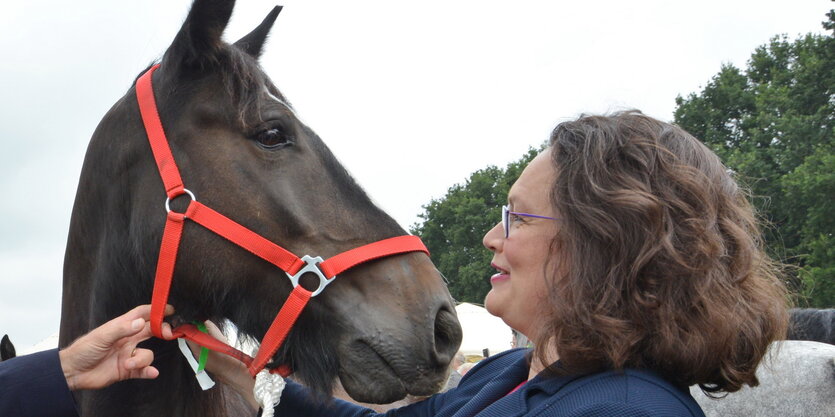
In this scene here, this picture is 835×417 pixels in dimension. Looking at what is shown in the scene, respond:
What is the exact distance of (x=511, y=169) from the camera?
43.9 metres

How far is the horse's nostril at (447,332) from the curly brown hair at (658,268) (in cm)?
42

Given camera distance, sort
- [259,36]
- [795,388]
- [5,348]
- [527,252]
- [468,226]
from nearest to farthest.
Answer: [527,252] → [259,36] → [795,388] → [5,348] → [468,226]

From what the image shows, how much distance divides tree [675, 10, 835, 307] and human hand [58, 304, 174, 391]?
20443mm

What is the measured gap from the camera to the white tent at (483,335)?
13.5m

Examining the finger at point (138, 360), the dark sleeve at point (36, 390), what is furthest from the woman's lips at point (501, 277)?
the dark sleeve at point (36, 390)

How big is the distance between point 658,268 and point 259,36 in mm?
2145

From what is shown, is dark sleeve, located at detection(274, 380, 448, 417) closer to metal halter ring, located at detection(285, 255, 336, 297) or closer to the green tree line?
metal halter ring, located at detection(285, 255, 336, 297)

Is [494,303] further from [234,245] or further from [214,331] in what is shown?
[214,331]

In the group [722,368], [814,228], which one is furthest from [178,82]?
[814,228]

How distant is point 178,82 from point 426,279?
1.20 metres

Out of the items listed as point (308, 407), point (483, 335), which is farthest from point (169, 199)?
point (483, 335)

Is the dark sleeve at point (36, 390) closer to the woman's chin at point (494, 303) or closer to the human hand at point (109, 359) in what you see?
the human hand at point (109, 359)

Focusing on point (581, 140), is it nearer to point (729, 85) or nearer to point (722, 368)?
point (722, 368)

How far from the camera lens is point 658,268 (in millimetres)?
1723
